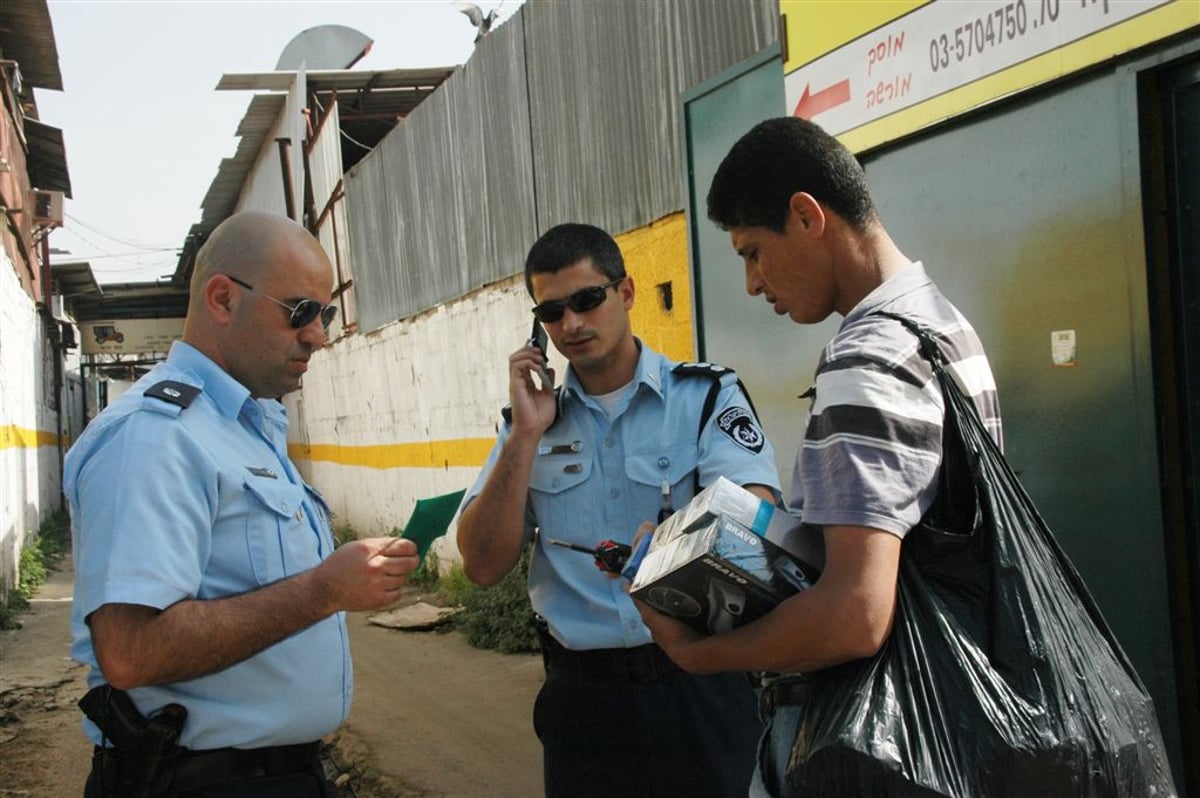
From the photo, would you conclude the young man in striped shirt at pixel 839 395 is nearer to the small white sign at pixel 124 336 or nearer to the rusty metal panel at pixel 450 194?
the rusty metal panel at pixel 450 194

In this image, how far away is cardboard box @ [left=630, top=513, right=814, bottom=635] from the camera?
5.62 feet

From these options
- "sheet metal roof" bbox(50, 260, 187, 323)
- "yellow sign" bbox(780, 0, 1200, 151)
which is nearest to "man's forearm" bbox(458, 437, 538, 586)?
"yellow sign" bbox(780, 0, 1200, 151)

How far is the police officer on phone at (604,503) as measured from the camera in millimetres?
2656

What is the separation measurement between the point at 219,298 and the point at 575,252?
98cm

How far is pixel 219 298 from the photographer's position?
246 cm

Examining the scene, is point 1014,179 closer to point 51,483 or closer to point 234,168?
point 51,483

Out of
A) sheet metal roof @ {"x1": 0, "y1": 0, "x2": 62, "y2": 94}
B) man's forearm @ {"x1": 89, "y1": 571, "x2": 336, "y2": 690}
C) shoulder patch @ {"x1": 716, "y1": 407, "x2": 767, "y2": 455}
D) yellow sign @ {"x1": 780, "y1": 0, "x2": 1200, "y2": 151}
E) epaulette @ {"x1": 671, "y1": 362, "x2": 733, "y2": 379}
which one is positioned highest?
sheet metal roof @ {"x1": 0, "y1": 0, "x2": 62, "y2": 94}

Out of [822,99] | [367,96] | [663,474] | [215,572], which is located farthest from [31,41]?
[215,572]

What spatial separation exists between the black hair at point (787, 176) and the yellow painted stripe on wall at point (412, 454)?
7.91 m

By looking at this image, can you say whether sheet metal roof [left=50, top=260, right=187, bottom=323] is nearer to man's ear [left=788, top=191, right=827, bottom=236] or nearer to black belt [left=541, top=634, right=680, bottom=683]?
black belt [left=541, top=634, right=680, bottom=683]

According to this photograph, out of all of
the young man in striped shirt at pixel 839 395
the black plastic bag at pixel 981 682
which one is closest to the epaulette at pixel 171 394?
the young man in striped shirt at pixel 839 395

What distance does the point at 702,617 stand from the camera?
1851 mm

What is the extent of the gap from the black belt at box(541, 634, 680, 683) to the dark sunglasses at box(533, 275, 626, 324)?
2.89 ft

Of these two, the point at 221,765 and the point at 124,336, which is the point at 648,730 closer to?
the point at 221,765
